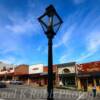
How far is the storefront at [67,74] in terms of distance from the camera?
40.5 meters

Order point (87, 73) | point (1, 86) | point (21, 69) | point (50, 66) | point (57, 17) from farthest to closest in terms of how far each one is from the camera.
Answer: point (21, 69)
point (87, 73)
point (1, 86)
point (57, 17)
point (50, 66)

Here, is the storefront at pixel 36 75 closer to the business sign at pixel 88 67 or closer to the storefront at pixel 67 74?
the storefront at pixel 67 74

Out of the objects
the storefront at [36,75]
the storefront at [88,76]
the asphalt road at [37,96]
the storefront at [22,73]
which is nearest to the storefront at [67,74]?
the storefront at [88,76]

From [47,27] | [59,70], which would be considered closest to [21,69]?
[59,70]

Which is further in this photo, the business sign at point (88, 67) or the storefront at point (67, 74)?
the storefront at point (67, 74)

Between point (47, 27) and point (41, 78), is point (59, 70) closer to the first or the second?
point (41, 78)

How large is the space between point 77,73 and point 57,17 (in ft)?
115

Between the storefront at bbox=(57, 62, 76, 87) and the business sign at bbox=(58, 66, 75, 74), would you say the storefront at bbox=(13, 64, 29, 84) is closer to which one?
the business sign at bbox=(58, 66, 75, 74)

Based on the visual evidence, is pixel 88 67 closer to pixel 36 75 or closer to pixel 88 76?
pixel 88 76

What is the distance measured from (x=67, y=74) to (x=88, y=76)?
5830mm

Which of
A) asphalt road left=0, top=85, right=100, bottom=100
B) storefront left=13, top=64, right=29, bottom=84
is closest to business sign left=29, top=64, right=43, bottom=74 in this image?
storefront left=13, top=64, right=29, bottom=84

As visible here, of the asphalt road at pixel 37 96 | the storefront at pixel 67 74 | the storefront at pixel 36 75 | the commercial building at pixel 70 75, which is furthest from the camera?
the storefront at pixel 36 75

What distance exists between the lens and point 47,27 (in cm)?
521

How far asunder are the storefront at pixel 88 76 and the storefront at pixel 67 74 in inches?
68.0
